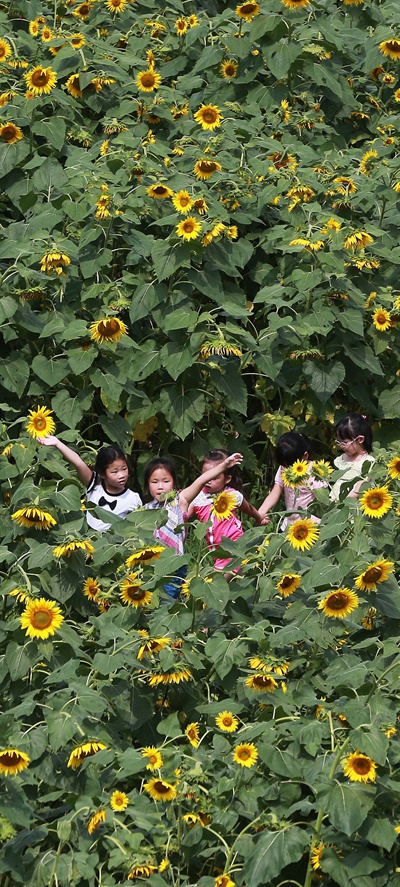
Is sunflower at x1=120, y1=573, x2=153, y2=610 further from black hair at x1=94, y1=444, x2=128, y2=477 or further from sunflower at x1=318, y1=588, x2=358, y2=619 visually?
black hair at x1=94, y1=444, x2=128, y2=477

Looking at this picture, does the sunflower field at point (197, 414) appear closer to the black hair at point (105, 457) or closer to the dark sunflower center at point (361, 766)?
the dark sunflower center at point (361, 766)

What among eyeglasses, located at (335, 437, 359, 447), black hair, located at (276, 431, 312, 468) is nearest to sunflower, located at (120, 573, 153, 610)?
black hair, located at (276, 431, 312, 468)

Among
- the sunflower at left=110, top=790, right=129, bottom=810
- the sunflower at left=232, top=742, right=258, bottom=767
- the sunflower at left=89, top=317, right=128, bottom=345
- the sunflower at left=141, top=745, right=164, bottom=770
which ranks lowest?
the sunflower at left=89, top=317, right=128, bottom=345

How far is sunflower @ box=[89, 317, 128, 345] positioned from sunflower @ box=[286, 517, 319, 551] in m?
2.00

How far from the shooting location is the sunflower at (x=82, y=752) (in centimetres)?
389

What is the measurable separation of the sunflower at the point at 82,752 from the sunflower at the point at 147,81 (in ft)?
14.2

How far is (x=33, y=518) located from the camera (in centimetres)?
447

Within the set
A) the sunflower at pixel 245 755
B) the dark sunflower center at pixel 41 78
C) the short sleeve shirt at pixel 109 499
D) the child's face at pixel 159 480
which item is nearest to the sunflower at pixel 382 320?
the child's face at pixel 159 480

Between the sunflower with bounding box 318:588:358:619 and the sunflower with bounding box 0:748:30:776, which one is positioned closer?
the sunflower with bounding box 0:748:30:776

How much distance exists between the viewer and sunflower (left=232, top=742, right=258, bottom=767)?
3802mm

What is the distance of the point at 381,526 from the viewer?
431cm

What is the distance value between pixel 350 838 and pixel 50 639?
3.39 ft

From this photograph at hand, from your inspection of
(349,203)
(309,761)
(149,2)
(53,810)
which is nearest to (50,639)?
(53,810)

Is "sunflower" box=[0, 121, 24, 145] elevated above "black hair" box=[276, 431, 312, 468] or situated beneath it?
elevated above
